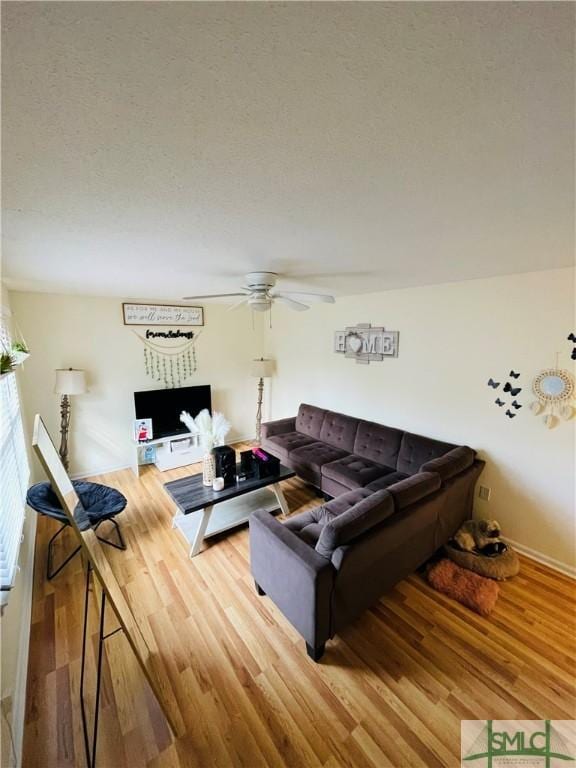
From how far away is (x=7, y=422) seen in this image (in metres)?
2.01

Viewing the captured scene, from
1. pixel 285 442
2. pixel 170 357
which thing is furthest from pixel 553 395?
pixel 170 357

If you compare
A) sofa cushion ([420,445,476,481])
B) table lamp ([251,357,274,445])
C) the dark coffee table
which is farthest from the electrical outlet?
table lamp ([251,357,274,445])

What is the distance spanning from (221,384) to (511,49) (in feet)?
15.2

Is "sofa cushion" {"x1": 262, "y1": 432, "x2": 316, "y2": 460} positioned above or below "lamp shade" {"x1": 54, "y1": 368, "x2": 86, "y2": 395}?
below

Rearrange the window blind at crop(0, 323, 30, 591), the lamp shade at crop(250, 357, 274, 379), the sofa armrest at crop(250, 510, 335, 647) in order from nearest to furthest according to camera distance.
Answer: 1. the window blind at crop(0, 323, 30, 591)
2. the sofa armrest at crop(250, 510, 335, 647)
3. the lamp shade at crop(250, 357, 274, 379)

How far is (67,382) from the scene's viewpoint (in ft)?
10.9

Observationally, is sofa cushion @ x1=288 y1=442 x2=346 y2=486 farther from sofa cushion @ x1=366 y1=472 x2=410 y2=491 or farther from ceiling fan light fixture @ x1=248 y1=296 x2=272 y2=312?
ceiling fan light fixture @ x1=248 y1=296 x2=272 y2=312

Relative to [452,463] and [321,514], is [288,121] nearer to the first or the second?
[321,514]

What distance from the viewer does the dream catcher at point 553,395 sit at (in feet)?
7.41

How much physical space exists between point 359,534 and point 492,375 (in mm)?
1904

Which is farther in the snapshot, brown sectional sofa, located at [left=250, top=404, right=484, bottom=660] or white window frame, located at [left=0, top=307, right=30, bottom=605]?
brown sectional sofa, located at [left=250, top=404, right=484, bottom=660]

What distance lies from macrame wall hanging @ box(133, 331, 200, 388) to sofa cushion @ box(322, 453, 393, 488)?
8.44 feet

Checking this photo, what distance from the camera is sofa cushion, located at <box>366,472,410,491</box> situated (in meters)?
2.80

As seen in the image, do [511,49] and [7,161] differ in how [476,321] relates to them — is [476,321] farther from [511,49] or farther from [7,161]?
[7,161]
